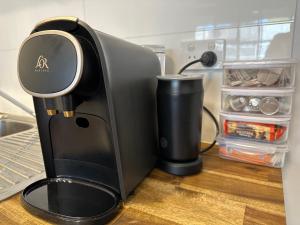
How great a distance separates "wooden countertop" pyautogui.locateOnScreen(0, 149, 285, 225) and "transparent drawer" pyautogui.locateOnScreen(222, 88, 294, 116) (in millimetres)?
165

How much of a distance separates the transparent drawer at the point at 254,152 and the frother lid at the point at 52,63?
1.62 feet

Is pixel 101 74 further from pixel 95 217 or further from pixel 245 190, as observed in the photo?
pixel 245 190

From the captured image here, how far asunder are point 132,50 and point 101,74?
124mm

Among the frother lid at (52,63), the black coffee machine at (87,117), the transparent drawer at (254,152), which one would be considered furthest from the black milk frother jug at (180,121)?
the frother lid at (52,63)

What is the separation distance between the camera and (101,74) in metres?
0.37

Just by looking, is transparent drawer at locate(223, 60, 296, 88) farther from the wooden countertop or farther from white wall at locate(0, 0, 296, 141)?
the wooden countertop

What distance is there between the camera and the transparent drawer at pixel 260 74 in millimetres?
559

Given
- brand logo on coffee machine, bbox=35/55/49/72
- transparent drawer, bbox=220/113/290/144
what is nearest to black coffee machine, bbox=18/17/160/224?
brand logo on coffee machine, bbox=35/55/49/72

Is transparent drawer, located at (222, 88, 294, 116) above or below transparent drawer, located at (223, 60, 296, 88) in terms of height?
below

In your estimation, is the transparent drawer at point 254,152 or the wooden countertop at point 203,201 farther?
the transparent drawer at point 254,152

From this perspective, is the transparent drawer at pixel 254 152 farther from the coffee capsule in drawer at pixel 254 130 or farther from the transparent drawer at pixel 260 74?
the transparent drawer at pixel 260 74

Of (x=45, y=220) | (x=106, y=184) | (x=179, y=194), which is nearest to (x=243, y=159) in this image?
(x=179, y=194)

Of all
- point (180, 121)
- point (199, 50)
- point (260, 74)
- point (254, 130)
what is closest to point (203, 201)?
point (180, 121)

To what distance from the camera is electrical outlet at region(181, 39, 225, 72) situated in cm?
70
